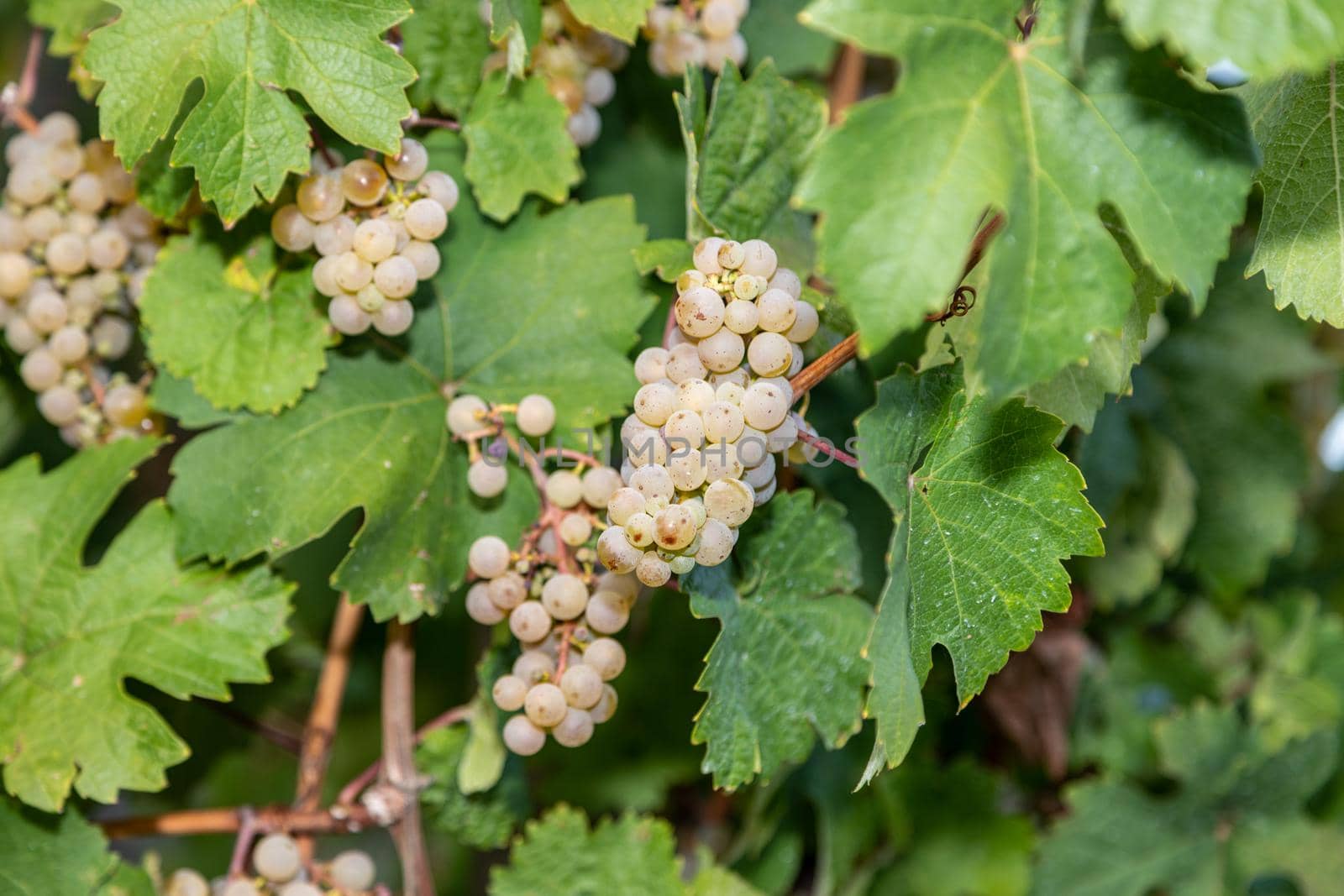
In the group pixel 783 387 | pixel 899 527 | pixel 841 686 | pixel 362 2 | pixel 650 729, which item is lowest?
pixel 650 729

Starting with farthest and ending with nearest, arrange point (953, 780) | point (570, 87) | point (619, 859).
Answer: point (953, 780) → point (619, 859) → point (570, 87)

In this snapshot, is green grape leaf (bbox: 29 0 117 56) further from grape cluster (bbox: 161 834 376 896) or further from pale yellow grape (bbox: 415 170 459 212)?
grape cluster (bbox: 161 834 376 896)

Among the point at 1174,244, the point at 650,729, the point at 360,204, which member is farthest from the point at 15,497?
the point at 1174,244

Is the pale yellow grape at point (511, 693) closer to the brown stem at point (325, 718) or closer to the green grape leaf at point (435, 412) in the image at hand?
the green grape leaf at point (435, 412)

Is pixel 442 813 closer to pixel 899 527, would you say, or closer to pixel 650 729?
pixel 650 729

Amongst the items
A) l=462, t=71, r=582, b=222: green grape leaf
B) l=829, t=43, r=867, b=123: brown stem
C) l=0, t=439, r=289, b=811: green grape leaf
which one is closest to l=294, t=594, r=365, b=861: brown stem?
l=0, t=439, r=289, b=811: green grape leaf

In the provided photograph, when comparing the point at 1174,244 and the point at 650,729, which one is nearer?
the point at 1174,244

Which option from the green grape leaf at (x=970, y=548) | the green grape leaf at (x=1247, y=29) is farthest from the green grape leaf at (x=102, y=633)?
the green grape leaf at (x=1247, y=29)
